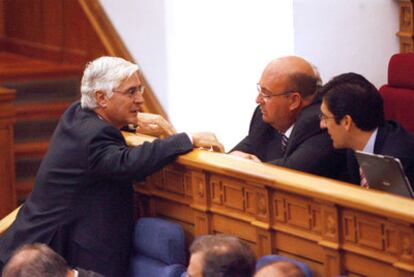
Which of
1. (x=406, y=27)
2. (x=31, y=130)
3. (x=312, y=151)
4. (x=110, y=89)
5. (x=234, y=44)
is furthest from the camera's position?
(x=31, y=130)

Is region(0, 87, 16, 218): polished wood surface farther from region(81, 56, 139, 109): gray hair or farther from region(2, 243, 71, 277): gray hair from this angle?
region(2, 243, 71, 277): gray hair

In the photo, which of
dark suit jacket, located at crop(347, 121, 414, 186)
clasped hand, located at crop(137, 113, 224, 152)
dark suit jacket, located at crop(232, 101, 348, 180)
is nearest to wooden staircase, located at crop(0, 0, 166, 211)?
clasped hand, located at crop(137, 113, 224, 152)

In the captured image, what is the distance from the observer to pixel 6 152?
6.65m

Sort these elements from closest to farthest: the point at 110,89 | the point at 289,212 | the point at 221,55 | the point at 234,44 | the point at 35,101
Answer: the point at 289,212 → the point at 110,89 → the point at 234,44 → the point at 221,55 → the point at 35,101

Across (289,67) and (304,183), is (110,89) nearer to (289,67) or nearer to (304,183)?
(289,67)

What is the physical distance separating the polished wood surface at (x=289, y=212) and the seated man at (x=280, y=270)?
15.5 inches

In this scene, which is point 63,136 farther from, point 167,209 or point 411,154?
point 411,154

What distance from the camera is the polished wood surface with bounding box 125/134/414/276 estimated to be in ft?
11.7

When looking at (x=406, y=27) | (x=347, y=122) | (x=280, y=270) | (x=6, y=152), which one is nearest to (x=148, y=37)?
(x=6, y=152)

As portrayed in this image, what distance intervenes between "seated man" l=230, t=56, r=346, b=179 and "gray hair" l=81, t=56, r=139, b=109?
23.0 inches

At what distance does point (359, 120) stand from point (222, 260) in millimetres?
895

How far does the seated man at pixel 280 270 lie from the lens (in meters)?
3.26

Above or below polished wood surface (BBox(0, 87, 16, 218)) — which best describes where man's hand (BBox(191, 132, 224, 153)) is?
above

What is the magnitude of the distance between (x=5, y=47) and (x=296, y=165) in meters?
4.66
